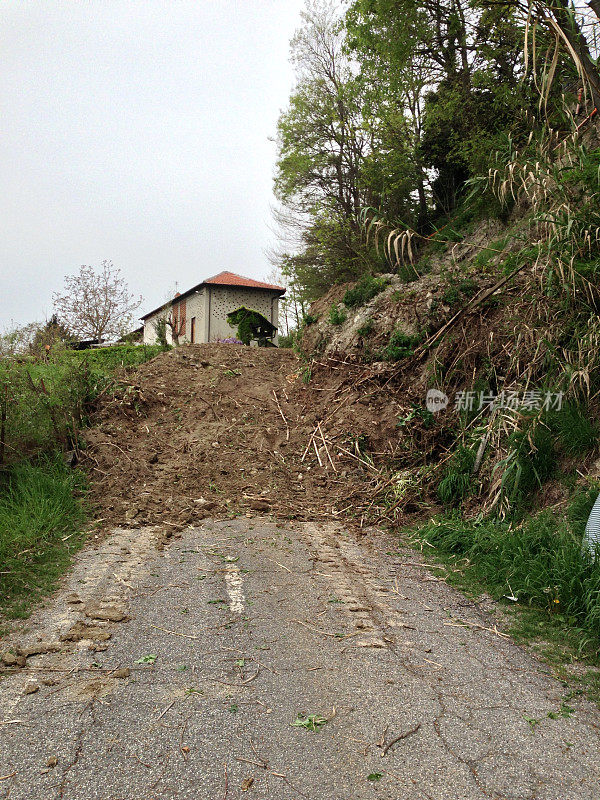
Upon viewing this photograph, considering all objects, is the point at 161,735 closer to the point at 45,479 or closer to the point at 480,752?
the point at 480,752

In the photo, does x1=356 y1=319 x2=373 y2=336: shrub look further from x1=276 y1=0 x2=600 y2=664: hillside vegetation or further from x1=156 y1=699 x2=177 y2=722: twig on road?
x1=156 y1=699 x2=177 y2=722: twig on road

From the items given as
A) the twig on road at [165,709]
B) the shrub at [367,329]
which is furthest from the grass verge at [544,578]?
the shrub at [367,329]

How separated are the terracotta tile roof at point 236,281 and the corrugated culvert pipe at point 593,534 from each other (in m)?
25.8

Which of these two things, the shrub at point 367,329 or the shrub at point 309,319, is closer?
the shrub at point 367,329

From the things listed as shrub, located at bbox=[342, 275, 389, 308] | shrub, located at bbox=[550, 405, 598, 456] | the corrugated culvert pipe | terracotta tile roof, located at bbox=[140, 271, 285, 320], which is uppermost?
terracotta tile roof, located at bbox=[140, 271, 285, 320]

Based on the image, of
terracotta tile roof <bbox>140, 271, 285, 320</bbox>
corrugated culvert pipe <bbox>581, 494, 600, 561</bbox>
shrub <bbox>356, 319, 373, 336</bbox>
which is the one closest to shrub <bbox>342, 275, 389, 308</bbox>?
shrub <bbox>356, 319, 373, 336</bbox>

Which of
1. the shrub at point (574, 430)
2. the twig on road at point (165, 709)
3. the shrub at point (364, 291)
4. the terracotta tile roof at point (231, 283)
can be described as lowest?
the twig on road at point (165, 709)

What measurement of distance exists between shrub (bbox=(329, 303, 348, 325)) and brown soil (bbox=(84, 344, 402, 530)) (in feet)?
3.03

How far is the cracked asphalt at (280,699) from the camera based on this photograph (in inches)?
80.6

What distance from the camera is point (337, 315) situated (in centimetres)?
1009

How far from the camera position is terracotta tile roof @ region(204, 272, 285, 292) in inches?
1115

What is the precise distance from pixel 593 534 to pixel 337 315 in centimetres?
704

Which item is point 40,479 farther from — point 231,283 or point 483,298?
point 231,283

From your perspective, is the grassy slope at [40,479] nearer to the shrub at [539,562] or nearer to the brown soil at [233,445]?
the brown soil at [233,445]
